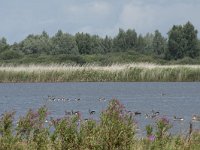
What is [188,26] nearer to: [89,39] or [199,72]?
[89,39]

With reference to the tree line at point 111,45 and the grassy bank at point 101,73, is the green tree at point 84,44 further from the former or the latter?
the grassy bank at point 101,73

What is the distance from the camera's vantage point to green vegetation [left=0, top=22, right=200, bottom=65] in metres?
78.8

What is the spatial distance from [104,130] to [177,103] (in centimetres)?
2163

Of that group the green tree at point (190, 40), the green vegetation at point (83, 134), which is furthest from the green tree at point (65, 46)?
the green vegetation at point (83, 134)

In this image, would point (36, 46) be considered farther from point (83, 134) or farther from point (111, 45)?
point (83, 134)

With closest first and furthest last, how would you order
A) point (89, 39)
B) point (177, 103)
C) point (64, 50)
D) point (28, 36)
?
point (177, 103)
point (64, 50)
point (89, 39)
point (28, 36)

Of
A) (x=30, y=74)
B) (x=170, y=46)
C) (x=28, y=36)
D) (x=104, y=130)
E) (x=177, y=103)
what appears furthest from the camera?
(x=28, y=36)

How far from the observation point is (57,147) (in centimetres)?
996

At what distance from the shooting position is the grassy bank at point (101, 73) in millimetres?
49500

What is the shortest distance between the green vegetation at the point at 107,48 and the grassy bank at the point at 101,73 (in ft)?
70.0

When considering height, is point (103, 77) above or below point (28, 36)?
below

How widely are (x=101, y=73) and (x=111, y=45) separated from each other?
66006 mm

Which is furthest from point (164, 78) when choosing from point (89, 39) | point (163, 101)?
point (89, 39)

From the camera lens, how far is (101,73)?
166 feet
